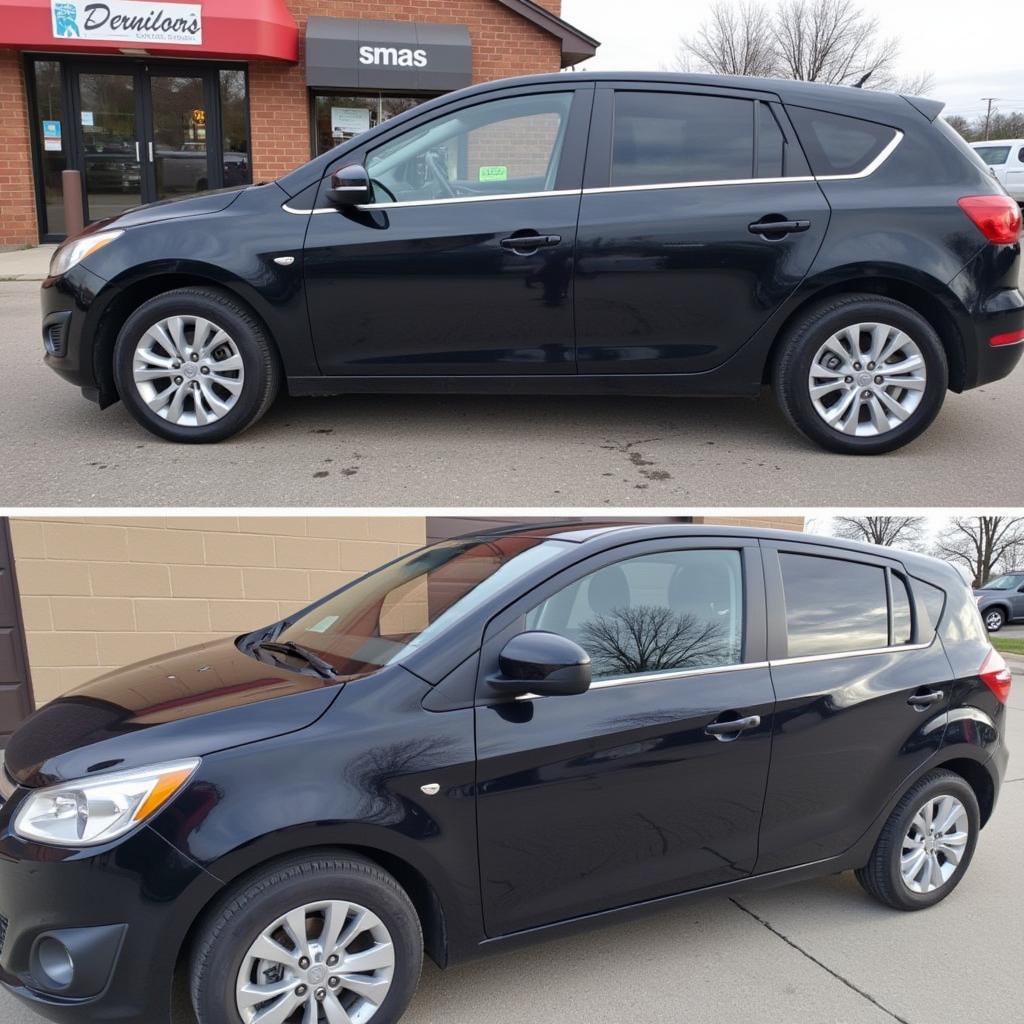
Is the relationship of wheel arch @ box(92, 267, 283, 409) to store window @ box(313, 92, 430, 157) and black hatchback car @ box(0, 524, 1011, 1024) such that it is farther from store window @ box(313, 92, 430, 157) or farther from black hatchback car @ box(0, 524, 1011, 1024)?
store window @ box(313, 92, 430, 157)

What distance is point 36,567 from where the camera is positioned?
5.82m

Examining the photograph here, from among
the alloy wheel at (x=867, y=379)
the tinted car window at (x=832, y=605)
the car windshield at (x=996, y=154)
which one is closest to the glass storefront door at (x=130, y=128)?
the alloy wheel at (x=867, y=379)

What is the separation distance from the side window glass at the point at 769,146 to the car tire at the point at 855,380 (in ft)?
2.44

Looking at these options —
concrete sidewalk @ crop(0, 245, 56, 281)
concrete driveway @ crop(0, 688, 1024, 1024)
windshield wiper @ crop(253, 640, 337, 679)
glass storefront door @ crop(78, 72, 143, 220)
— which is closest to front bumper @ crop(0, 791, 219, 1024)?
concrete driveway @ crop(0, 688, 1024, 1024)

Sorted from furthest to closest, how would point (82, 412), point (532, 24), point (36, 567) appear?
point (532, 24)
point (82, 412)
point (36, 567)

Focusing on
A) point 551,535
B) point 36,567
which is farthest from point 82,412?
point 551,535

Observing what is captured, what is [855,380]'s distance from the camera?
5.39 meters

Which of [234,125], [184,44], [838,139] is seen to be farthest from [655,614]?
[234,125]

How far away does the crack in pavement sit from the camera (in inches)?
126

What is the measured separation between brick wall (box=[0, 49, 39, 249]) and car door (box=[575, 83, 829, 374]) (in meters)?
14.0

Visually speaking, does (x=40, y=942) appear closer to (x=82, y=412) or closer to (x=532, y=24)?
(x=82, y=412)

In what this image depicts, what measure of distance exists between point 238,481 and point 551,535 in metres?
2.40

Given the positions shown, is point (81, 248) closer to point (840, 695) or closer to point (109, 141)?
point (840, 695)

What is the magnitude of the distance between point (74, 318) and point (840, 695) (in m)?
4.25
